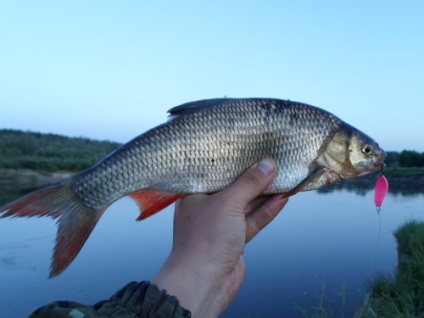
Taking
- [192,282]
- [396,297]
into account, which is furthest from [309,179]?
[396,297]

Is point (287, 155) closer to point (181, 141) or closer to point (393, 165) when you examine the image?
point (181, 141)

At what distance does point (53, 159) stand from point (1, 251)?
2068 centimetres

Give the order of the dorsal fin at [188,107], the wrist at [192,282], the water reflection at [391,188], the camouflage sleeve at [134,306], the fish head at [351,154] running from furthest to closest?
1. the water reflection at [391,188]
2. the fish head at [351,154]
3. the dorsal fin at [188,107]
4. the wrist at [192,282]
5. the camouflage sleeve at [134,306]

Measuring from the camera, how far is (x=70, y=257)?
258 cm

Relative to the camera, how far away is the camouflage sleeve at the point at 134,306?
2.05 metres

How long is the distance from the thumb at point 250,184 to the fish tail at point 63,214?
900 mm

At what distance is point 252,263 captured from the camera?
13555mm

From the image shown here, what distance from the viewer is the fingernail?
291 cm

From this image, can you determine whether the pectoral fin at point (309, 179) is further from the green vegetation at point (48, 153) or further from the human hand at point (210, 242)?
the green vegetation at point (48, 153)

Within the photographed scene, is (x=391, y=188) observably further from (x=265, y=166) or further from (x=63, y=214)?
(x=63, y=214)

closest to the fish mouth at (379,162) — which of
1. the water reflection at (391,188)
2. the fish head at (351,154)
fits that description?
the fish head at (351,154)

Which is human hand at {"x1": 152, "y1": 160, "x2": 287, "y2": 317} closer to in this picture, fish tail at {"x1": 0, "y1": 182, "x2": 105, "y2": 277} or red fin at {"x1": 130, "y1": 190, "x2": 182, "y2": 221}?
red fin at {"x1": 130, "y1": 190, "x2": 182, "y2": 221}

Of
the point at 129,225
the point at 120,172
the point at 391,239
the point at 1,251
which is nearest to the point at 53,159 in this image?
the point at 129,225

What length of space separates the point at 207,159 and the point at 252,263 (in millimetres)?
11210
